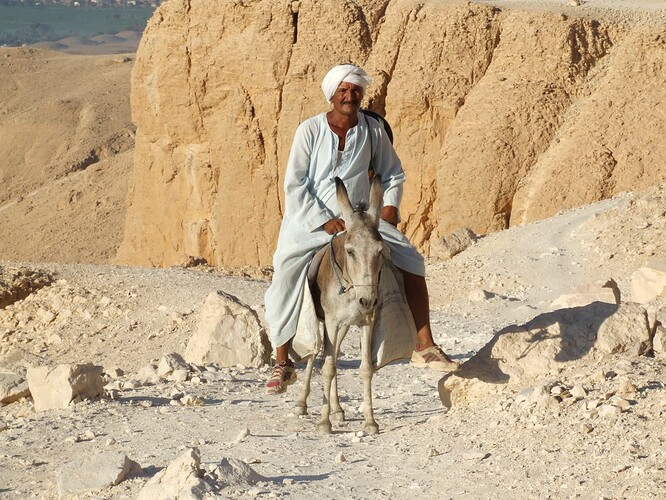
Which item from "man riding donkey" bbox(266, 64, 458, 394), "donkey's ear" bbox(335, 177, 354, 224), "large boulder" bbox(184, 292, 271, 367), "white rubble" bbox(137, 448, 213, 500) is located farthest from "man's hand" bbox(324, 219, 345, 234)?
"large boulder" bbox(184, 292, 271, 367)

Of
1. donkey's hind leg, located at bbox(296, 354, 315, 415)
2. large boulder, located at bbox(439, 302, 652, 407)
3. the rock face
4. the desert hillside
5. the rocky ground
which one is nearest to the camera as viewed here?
the rocky ground

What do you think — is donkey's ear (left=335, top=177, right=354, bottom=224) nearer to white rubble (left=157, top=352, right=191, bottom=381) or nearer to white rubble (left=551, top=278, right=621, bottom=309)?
white rubble (left=551, top=278, right=621, bottom=309)

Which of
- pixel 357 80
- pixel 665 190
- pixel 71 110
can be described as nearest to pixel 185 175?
pixel 665 190

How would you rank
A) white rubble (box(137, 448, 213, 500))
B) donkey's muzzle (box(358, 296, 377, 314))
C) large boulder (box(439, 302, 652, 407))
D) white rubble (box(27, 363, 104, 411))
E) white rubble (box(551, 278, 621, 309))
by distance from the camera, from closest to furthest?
white rubble (box(137, 448, 213, 500)) < donkey's muzzle (box(358, 296, 377, 314)) < large boulder (box(439, 302, 652, 407)) < white rubble (box(27, 363, 104, 411)) < white rubble (box(551, 278, 621, 309))

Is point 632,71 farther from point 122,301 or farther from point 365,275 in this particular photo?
point 365,275

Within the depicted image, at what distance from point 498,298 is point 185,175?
13331mm

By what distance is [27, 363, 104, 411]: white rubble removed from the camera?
9.91m

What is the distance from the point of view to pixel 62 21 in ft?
470

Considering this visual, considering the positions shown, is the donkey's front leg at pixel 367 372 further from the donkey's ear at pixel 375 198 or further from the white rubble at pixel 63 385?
the white rubble at pixel 63 385

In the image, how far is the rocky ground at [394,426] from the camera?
6.71 meters

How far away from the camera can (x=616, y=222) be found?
658 inches

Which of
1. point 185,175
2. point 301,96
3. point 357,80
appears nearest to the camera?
point 357,80

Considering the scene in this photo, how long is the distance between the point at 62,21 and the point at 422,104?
417 ft

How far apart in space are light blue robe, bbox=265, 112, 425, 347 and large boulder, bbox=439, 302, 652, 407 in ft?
2.58
